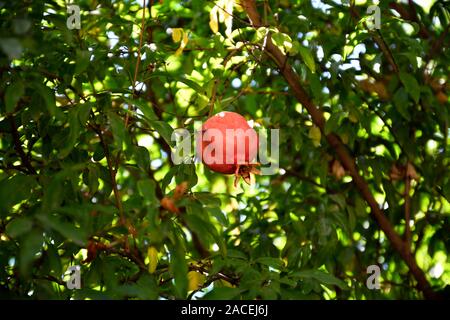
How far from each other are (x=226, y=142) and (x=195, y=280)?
37 cm

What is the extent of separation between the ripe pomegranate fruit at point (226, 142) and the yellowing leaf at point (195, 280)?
0.95ft

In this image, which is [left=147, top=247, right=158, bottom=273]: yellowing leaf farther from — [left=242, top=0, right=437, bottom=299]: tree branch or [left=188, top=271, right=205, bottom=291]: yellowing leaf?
[left=242, top=0, right=437, bottom=299]: tree branch

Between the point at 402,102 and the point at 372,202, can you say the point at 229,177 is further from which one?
the point at 402,102

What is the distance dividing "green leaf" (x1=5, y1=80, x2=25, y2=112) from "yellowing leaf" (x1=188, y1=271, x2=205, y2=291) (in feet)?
2.06

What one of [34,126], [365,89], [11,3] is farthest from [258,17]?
[11,3]

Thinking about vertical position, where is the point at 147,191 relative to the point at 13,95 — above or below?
below

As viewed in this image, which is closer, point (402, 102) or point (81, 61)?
point (81, 61)

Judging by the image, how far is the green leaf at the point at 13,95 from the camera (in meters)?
1.49

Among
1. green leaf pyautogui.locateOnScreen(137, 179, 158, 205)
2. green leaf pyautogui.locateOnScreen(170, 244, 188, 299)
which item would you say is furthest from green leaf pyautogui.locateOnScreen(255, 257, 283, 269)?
green leaf pyautogui.locateOnScreen(137, 179, 158, 205)

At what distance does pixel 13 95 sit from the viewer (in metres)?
1.50

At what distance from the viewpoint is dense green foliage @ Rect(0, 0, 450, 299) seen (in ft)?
5.42

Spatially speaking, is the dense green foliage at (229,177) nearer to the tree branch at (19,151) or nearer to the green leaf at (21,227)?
the tree branch at (19,151)

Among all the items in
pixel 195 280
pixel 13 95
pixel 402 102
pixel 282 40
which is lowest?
pixel 195 280

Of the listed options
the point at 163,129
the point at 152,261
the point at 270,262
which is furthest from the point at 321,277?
the point at 163,129
